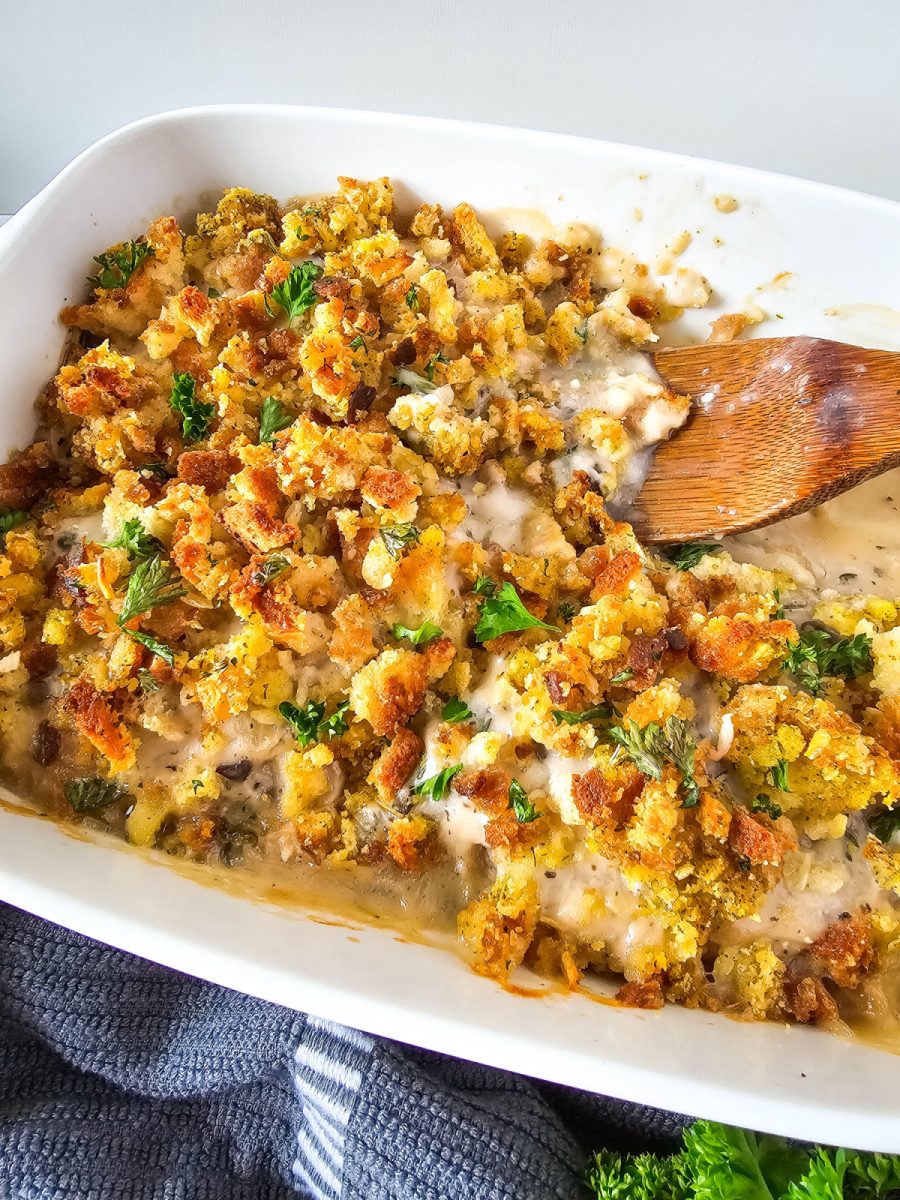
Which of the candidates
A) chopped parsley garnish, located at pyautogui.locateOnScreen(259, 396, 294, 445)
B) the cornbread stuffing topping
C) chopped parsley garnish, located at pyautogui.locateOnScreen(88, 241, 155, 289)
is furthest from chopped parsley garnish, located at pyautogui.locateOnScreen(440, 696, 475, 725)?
chopped parsley garnish, located at pyautogui.locateOnScreen(88, 241, 155, 289)

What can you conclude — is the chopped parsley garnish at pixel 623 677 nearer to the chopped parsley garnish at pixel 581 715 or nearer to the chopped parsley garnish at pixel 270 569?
the chopped parsley garnish at pixel 581 715

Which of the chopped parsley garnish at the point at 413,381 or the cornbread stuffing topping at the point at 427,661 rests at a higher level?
the chopped parsley garnish at the point at 413,381

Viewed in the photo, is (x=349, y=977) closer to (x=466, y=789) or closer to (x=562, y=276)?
(x=466, y=789)

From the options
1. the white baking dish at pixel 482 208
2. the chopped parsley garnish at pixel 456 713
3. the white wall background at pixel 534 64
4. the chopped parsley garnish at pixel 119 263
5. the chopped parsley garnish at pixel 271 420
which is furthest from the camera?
the white wall background at pixel 534 64

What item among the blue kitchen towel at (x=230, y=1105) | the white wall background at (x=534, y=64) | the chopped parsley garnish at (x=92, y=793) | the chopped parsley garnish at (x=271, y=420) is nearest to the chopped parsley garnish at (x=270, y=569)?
the chopped parsley garnish at (x=271, y=420)

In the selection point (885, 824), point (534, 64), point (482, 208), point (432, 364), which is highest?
point (534, 64)

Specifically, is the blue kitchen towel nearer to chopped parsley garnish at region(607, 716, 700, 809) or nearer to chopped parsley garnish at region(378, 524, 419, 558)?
chopped parsley garnish at region(607, 716, 700, 809)

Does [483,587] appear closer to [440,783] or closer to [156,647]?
[440,783]

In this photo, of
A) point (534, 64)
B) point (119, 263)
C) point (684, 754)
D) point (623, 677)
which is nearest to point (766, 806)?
point (684, 754)
